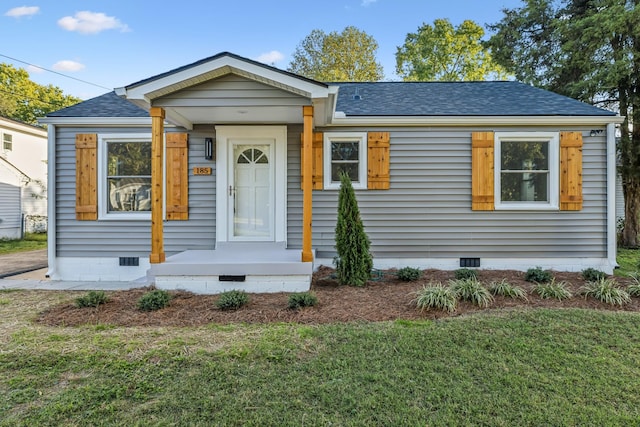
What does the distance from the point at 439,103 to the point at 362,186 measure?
2.33 meters

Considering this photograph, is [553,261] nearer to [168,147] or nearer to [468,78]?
[168,147]

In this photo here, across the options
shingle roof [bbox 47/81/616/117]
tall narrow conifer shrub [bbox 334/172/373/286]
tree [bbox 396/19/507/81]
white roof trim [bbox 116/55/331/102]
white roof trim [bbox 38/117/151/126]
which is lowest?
tall narrow conifer shrub [bbox 334/172/373/286]

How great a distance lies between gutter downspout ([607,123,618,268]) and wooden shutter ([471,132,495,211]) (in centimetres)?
199

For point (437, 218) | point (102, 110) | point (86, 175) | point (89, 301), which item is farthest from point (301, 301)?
point (102, 110)

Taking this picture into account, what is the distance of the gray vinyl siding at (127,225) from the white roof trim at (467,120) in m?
2.54

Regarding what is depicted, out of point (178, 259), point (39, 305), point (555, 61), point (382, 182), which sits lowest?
point (39, 305)

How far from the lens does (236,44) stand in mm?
14836

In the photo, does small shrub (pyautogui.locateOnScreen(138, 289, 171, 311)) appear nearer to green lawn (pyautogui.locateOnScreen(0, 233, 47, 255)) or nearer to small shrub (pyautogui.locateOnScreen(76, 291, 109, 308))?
small shrub (pyautogui.locateOnScreen(76, 291, 109, 308))

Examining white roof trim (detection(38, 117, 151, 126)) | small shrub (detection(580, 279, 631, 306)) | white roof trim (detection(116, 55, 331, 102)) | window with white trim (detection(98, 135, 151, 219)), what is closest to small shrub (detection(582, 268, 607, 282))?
small shrub (detection(580, 279, 631, 306))

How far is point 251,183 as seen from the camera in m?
6.12

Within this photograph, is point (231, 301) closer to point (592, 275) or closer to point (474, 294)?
point (474, 294)

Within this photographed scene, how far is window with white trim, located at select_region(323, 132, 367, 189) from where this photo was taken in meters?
5.98

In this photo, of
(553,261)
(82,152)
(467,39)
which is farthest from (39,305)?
(467,39)

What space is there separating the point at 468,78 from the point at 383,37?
5375 millimetres
